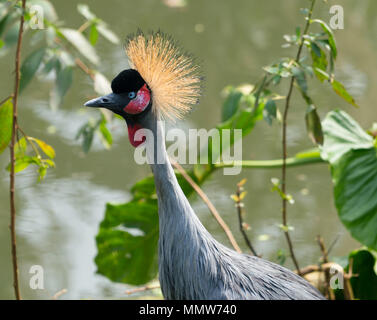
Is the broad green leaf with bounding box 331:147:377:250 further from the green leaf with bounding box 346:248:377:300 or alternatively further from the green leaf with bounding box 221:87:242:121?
the green leaf with bounding box 221:87:242:121

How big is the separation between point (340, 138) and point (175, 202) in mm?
993

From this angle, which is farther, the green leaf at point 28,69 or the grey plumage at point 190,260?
the green leaf at point 28,69

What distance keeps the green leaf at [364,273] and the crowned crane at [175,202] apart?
0.62m

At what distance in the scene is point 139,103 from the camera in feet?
5.35

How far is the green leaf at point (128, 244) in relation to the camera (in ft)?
8.33

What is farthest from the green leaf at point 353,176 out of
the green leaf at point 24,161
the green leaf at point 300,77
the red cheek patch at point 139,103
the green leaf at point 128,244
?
the green leaf at point 24,161

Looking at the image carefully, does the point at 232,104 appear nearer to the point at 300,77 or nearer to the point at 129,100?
the point at 300,77

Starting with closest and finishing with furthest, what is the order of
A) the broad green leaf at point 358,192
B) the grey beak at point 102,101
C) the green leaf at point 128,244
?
the grey beak at point 102,101
the broad green leaf at point 358,192
the green leaf at point 128,244

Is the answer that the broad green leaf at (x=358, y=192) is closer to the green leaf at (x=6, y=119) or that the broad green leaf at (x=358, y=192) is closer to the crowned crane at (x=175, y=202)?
the crowned crane at (x=175, y=202)

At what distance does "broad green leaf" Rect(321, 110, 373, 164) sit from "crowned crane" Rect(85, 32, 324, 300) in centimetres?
67

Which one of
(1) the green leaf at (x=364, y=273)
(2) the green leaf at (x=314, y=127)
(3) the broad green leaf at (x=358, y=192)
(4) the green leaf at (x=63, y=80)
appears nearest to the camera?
(4) the green leaf at (x=63, y=80)

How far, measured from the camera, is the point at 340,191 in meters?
2.36

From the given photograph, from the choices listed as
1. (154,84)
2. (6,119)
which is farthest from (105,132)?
(154,84)

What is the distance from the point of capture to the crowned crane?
1.63 m
